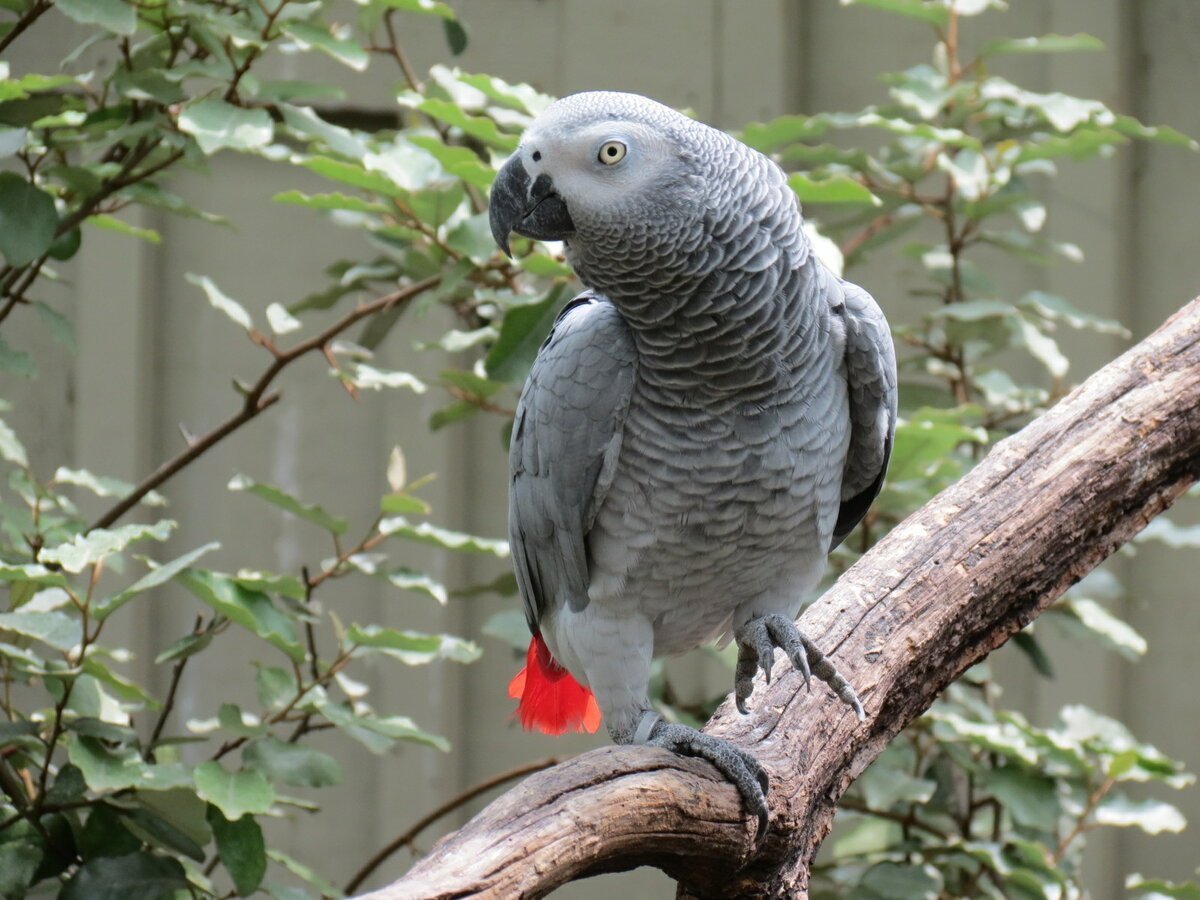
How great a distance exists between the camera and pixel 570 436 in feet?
3.74

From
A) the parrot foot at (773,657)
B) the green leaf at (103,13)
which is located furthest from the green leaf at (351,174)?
the parrot foot at (773,657)

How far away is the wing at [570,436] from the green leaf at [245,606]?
0.87ft

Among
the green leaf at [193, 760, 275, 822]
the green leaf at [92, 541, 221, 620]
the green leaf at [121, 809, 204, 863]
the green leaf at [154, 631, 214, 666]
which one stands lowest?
the green leaf at [121, 809, 204, 863]

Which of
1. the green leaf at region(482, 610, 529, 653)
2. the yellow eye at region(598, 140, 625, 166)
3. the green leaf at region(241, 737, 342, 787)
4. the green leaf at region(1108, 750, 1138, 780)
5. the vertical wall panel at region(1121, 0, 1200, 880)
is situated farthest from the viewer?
the vertical wall panel at region(1121, 0, 1200, 880)

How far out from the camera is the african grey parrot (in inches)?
40.1

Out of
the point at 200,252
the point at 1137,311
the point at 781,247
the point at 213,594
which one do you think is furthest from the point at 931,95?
the point at 200,252

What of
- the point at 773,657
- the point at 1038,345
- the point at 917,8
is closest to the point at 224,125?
the point at 773,657

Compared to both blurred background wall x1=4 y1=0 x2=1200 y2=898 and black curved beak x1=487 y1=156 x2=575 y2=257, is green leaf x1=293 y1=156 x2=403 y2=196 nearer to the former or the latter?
black curved beak x1=487 y1=156 x2=575 y2=257

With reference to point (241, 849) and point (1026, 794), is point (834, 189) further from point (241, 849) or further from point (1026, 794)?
point (241, 849)

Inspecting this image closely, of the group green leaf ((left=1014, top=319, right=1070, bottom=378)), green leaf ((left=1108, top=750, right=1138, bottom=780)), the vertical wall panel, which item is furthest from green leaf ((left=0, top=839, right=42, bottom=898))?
the vertical wall panel

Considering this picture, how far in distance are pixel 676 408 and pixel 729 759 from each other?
0.33 meters

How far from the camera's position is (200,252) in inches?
86.8

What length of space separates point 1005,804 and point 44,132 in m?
1.43

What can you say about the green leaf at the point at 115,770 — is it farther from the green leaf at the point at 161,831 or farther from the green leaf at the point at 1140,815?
the green leaf at the point at 1140,815
